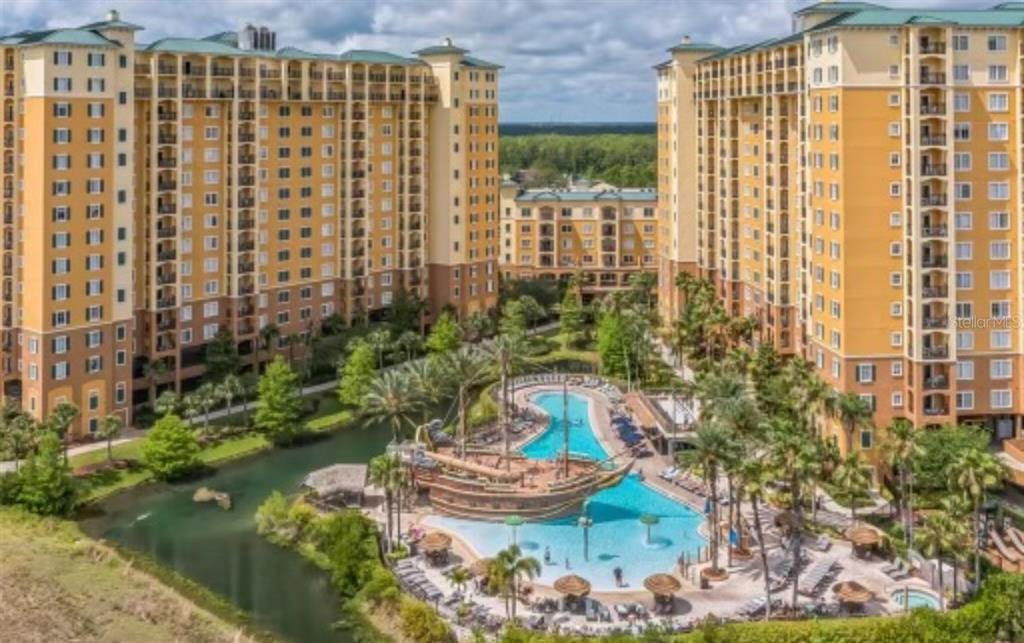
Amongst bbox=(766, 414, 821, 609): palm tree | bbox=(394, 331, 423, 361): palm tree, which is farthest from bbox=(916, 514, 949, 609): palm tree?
bbox=(394, 331, 423, 361): palm tree

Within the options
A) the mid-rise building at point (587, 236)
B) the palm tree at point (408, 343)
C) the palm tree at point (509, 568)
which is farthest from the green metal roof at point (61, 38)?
the mid-rise building at point (587, 236)

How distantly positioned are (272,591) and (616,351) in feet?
148

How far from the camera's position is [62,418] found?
63219 mm

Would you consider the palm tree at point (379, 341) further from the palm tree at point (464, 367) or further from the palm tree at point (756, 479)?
the palm tree at point (756, 479)

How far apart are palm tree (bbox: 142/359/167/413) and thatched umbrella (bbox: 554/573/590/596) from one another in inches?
1573

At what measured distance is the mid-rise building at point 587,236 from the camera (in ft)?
386

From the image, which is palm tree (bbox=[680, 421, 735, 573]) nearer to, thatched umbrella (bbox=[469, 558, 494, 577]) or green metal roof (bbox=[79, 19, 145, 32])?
thatched umbrella (bbox=[469, 558, 494, 577])

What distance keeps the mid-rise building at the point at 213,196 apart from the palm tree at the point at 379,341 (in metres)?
7.00

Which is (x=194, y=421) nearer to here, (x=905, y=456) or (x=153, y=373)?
(x=153, y=373)

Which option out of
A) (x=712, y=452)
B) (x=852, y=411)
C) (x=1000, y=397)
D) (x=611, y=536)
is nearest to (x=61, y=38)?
(x=611, y=536)

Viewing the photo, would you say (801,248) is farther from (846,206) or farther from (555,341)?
(555,341)

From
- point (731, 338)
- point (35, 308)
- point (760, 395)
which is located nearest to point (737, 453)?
point (760, 395)

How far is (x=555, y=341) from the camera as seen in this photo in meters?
102

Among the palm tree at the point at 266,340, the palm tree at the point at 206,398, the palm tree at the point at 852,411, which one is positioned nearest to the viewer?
the palm tree at the point at 852,411
